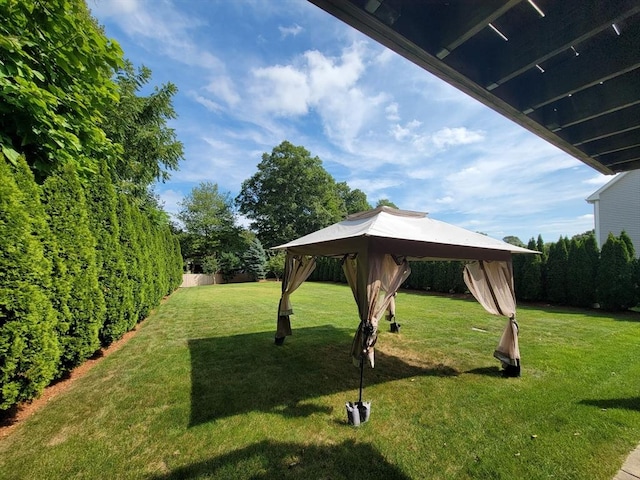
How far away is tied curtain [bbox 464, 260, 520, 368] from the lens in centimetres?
404

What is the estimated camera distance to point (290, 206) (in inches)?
1132

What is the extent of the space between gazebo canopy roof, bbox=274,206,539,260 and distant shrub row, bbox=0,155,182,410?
3040 mm

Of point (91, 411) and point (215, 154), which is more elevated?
point (215, 154)

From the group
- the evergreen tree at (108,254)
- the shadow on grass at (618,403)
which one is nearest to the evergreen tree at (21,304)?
the evergreen tree at (108,254)

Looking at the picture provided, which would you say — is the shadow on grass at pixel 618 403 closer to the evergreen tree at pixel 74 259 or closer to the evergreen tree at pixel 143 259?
the evergreen tree at pixel 74 259

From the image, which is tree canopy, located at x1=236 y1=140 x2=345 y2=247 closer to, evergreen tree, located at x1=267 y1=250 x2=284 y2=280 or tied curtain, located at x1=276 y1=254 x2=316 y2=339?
evergreen tree, located at x1=267 y1=250 x2=284 y2=280

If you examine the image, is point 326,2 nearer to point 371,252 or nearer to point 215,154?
point 371,252

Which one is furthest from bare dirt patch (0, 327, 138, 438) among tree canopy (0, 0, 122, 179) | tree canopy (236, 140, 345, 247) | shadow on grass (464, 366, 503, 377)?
tree canopy (236, 140, 345, 247)

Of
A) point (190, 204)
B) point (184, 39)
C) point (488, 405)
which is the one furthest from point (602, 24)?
point (190, 204)

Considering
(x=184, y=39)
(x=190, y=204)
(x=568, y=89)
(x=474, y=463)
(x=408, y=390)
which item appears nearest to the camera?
(x=568, y=89)

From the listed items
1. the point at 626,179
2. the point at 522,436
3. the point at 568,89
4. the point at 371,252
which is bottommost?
the point at 522,436

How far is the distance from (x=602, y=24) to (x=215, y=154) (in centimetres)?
2109

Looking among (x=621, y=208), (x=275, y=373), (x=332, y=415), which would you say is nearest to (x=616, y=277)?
(x=621, y=208)

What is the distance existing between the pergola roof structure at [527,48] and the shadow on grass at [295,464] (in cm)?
261
